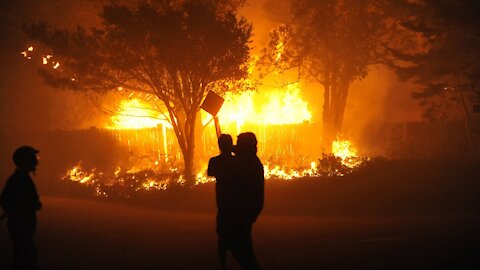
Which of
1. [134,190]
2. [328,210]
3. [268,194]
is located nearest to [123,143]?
[134,190]

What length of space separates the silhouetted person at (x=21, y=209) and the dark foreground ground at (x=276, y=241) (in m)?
1.73

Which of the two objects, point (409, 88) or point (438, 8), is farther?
point (409, 88)

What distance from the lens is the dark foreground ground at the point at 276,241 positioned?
8.55 meters

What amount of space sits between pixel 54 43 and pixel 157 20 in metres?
3.80

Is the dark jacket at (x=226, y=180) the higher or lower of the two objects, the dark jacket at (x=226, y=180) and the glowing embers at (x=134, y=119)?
the lower

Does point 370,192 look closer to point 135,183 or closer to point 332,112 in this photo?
point 135,183

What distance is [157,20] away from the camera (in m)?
16.6

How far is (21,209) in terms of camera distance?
736cm

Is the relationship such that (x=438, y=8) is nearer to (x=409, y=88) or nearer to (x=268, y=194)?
(x=268, y=194)

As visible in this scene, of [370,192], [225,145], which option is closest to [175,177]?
[370,192]

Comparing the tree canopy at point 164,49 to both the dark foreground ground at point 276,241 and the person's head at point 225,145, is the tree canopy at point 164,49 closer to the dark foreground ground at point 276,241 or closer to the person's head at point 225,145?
the dark foreground ground at point 276,241

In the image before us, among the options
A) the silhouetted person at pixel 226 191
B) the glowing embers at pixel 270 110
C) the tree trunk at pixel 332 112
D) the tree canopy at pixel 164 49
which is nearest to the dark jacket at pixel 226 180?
the silhouetted person at pixel 226 191

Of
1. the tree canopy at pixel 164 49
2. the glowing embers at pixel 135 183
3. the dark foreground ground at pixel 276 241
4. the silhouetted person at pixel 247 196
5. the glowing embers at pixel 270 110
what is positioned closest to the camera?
the silhouetted person at pixel 247 196

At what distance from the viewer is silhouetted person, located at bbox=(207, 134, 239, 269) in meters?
6.77
